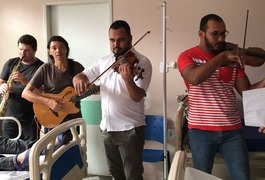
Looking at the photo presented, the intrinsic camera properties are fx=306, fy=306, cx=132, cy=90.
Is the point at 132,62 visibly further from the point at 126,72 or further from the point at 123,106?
the point at 123,106

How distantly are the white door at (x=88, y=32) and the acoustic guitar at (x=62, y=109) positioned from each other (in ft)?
2.13

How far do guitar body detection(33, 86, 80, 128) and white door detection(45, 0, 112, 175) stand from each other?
0.65 m

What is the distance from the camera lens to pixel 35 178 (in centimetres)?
121

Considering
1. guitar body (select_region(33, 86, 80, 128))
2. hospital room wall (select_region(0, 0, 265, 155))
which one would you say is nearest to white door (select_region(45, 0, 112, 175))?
hospital room wall (select_region(0, 0, 265, 155))

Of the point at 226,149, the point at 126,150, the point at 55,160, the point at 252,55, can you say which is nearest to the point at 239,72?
the point at 252,55

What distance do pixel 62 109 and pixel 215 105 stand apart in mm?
1244

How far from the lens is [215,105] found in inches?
67.1

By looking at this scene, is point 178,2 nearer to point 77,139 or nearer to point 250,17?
point 250,17

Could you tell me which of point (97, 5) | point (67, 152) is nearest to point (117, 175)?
point (67, 152)

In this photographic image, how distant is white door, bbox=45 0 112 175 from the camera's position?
124 inches

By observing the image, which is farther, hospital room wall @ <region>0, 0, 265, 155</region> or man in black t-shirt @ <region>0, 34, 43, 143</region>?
hospital room wall @ <region>0, 0, 265, 155</region>

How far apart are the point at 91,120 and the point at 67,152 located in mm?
1649

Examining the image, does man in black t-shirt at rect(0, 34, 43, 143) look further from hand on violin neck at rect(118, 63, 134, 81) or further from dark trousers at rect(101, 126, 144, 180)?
hand on violin neck at rect(118, 63, 134, 81)

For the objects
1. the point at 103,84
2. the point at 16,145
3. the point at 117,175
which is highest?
the point at 103,84
